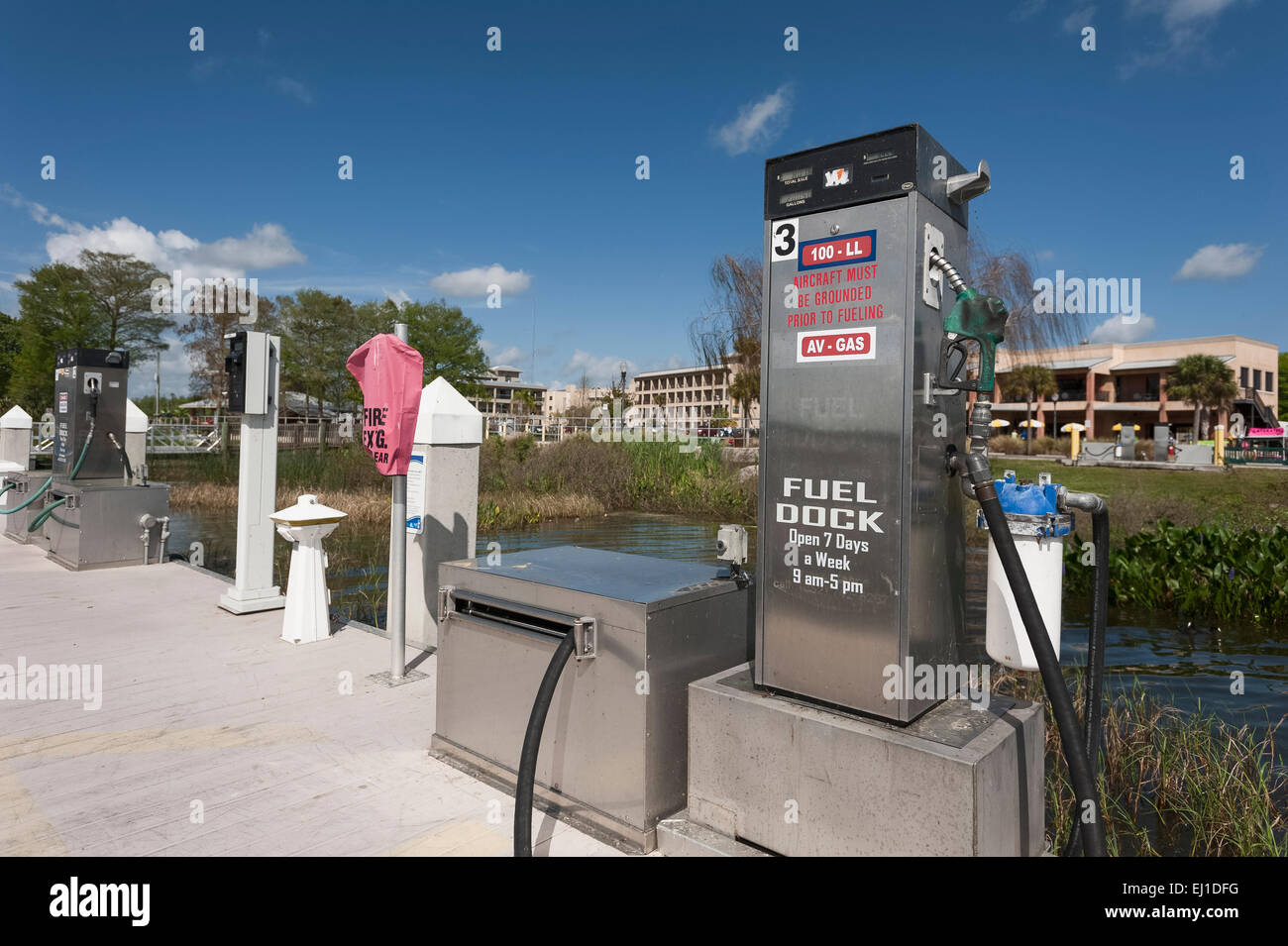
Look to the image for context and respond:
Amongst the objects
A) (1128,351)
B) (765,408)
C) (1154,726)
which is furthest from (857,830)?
(1128,351)

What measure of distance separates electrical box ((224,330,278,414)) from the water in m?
2.15

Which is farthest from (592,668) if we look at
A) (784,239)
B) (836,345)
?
(784,239)

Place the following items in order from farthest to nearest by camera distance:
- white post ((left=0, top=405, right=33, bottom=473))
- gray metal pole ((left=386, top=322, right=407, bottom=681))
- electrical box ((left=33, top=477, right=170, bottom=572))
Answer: white post ((left=0, top=405, right=33, bottom=473))
electrical box ((left=33, top=477, right=170, bottom=572))
gray metal pole ((left=386, top=322, right=407, bottom=681))

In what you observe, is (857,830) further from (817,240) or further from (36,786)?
(36,786)

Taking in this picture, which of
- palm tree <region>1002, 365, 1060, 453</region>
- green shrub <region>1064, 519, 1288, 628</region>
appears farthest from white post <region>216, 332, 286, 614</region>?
palm tree <region>1002, 365, 1060, 453</region>

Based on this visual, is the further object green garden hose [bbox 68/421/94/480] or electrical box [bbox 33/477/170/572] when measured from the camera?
green garden hose [bbox 68/421/94/480]

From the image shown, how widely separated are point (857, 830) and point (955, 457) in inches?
45.6

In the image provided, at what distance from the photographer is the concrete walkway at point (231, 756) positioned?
2859 mm

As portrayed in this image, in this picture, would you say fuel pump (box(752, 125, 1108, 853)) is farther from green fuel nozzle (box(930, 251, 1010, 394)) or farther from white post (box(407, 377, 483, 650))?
white post (box(407, 377, 483, 650))

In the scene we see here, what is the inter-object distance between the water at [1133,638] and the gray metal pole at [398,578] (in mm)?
1204

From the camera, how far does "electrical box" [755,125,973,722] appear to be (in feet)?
7.50

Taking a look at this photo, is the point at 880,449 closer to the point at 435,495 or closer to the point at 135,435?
the point at 435,495

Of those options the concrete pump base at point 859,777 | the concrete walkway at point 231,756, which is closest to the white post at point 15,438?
the concrete walkway at point 231,756

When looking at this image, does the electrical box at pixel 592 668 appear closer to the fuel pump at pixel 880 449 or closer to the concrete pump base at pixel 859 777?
the concrete pump base at pixel 859 777
